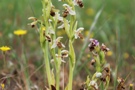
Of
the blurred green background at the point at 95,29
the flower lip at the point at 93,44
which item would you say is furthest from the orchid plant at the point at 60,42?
the blurred green background at the point at 95,29

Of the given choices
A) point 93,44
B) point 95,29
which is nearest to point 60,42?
point 93,44

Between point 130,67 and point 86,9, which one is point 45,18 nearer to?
point 130,67

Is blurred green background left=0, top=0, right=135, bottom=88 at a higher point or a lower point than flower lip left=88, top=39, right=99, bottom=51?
higher

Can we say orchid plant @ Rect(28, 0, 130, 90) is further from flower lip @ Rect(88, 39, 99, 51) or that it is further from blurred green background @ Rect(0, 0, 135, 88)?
blurred green background @ Rect(0, 0, 135, 88)

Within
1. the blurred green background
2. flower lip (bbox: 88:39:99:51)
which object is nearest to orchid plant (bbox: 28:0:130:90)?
flower lip (bbox: 88:39:99:51)

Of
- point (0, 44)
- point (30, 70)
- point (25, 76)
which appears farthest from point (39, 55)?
point (25, 76)

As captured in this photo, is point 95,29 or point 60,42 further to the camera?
point 95,29

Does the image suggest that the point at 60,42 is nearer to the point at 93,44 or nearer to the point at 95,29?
the point at 93,44

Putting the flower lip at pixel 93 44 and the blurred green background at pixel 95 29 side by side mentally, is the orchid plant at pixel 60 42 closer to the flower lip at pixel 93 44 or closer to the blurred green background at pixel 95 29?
the flower lip at pixel 93 44
